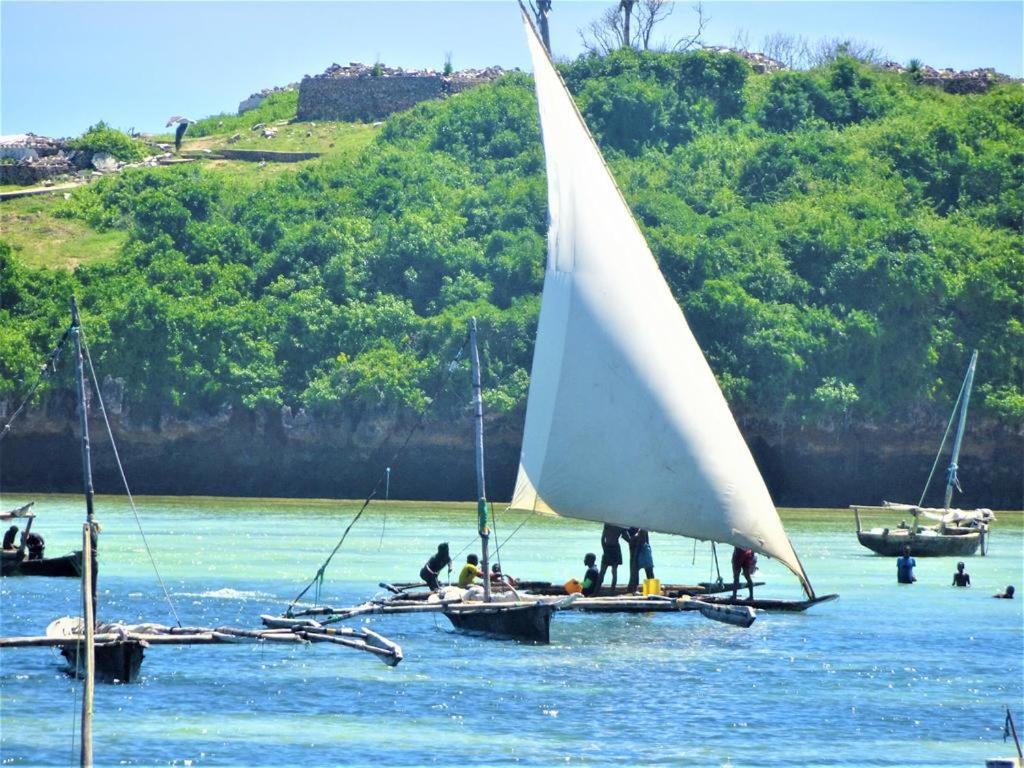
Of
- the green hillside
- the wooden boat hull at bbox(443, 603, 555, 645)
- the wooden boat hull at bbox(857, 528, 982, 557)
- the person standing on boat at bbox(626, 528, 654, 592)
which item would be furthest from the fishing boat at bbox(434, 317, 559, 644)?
the green hillside

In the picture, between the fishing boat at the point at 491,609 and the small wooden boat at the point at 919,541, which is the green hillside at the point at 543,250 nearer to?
the small wooden boat at the point at 919,541

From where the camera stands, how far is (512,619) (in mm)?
31406

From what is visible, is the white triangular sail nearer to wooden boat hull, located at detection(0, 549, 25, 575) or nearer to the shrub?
wooden boat hull, located at detection(0, 549, 25, 575)

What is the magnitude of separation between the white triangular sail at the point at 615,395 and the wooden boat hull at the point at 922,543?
20.2 m

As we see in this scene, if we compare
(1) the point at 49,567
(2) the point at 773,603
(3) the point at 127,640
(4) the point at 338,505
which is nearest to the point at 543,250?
(4) the point at 338,505

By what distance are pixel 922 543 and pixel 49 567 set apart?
2384cm

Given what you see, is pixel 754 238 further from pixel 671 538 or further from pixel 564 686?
pixel 564 686

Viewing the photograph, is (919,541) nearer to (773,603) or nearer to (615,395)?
(773,603)

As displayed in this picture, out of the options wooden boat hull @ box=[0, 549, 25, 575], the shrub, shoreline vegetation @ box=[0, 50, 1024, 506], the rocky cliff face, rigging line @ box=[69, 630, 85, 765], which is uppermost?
the shrub

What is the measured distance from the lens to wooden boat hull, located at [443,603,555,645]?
102 ft

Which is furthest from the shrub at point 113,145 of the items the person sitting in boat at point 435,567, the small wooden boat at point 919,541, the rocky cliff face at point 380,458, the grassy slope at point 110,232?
the person sitting in boat at point 435,567

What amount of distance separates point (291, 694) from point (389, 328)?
58.4 m

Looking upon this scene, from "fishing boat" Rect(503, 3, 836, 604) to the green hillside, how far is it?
150ft

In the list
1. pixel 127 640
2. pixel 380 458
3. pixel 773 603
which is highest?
pixel 380 458
